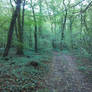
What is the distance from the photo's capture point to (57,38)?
2111cm

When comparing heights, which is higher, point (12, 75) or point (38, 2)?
point (38, 2)

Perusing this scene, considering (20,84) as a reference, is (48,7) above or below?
above

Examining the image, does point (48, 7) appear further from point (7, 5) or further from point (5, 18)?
point (5, 18)

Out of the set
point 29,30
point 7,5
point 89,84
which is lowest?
point 89,84

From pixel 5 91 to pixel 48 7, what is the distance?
16986 mm

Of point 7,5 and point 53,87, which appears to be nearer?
point 53,87

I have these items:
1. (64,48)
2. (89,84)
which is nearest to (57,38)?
(64,48)

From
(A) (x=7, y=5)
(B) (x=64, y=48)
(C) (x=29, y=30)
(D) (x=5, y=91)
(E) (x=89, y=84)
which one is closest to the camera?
(D) (x=5, y=91)

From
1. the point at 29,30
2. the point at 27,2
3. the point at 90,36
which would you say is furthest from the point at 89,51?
the point at 29,30

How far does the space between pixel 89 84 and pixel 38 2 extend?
1233 cm

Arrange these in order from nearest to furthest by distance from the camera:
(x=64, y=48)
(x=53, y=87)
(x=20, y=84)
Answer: (x=20, y=84), (x=53, y=87), (x=64, y=48)

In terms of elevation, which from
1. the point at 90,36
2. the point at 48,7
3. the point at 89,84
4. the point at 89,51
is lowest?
the point at 89,84

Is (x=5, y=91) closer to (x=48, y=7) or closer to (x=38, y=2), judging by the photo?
(x=38, y=2)

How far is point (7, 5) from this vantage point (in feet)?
41.9
